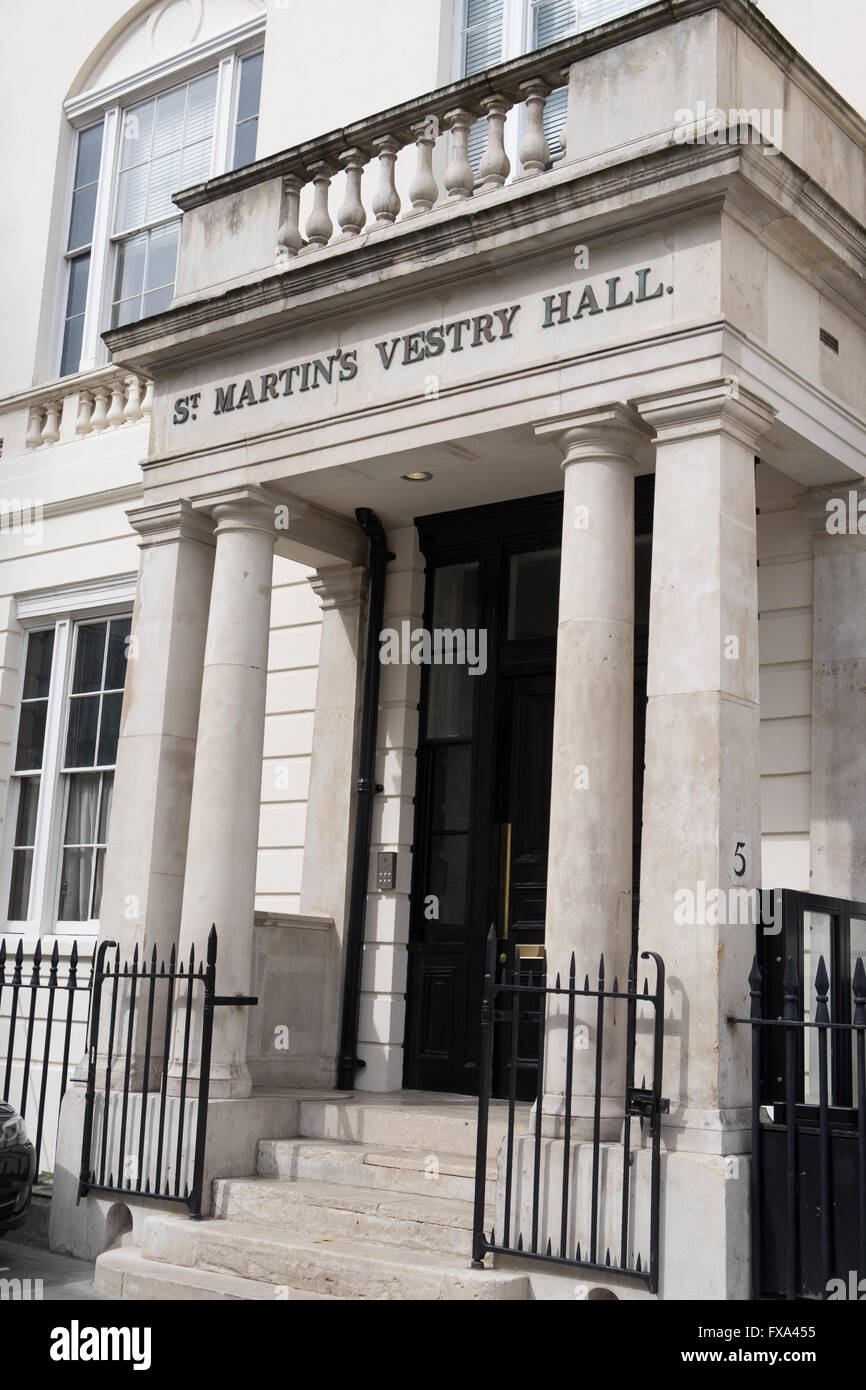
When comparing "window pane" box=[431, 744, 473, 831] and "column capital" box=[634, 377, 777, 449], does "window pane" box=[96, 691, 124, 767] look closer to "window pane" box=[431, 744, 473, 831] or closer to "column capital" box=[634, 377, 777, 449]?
"window pane" box=[431, 744, 473, 831]

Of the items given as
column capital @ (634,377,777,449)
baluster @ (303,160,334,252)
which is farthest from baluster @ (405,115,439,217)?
column capital @ (634,377,777,449)

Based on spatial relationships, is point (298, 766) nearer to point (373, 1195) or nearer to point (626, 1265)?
point (373, 1195)

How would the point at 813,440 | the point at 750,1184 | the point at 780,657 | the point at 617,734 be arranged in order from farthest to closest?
the point at 780,657, the point at 813,440, the point at 617,734, the point at 750,1184

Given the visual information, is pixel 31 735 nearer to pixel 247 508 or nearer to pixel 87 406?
pixel 87 406

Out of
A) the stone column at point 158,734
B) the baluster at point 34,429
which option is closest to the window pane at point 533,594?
the stone column at point 158,734

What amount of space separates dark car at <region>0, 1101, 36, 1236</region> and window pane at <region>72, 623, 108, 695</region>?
5.40 metres

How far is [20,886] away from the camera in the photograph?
1301 centimetres

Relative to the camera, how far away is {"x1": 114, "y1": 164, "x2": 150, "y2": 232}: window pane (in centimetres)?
1382

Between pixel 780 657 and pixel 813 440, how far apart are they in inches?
55.0

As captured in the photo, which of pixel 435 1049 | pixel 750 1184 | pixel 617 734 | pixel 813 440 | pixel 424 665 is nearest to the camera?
pixel 750 1184

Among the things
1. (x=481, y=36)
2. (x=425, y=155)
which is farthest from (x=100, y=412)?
(x=425, y=155)

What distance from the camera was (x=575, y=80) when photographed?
786 cm

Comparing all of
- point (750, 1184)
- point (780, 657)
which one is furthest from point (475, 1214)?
point (780, 657)

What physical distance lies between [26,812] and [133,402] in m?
3.78
